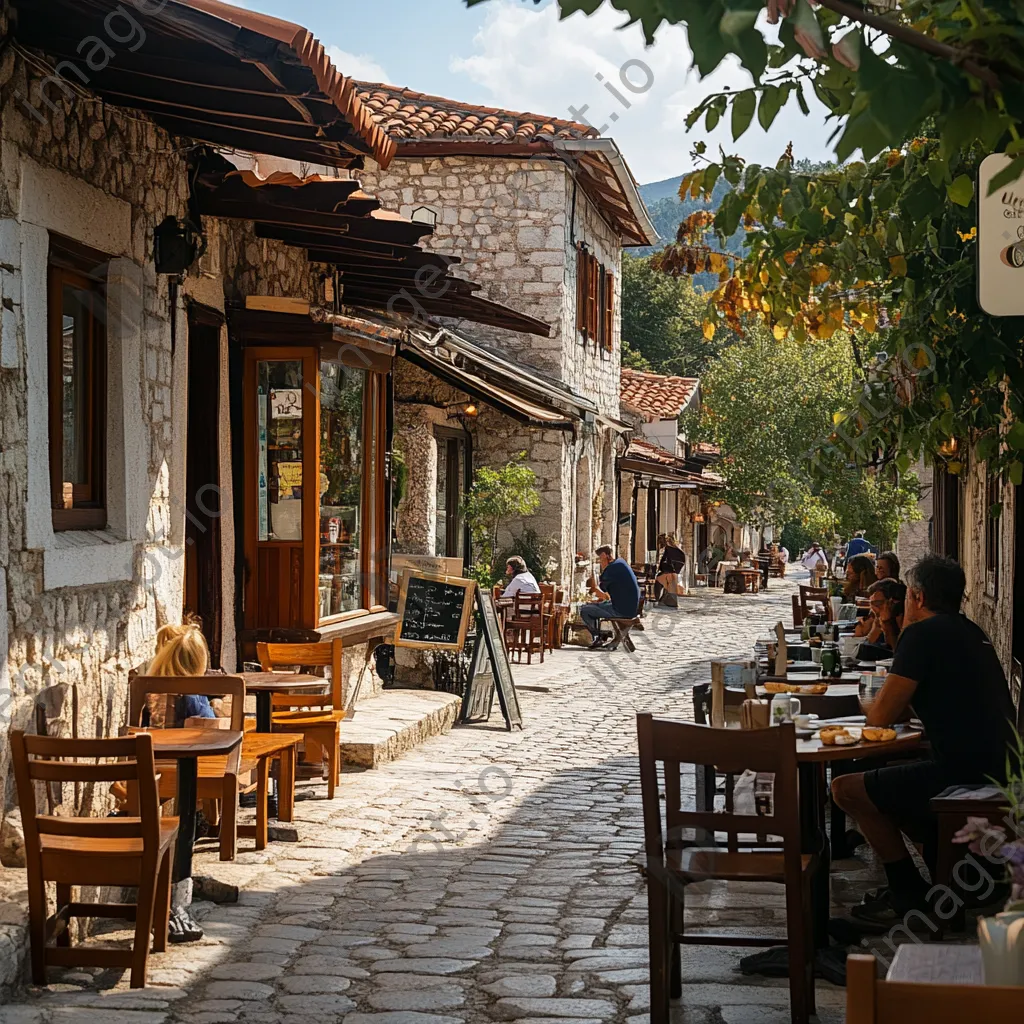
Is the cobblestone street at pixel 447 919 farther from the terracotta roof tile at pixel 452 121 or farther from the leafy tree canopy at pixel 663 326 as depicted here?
the leafy tree canopy at pixel 663 326

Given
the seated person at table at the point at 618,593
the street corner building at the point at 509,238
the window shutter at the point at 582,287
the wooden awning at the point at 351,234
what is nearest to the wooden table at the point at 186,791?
the wooden awning at the point at 351,234

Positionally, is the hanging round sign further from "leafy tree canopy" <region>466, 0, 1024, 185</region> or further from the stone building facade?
the stone building facade

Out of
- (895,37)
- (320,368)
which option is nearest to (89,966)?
(895,37)

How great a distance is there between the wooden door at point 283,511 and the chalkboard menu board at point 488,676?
2292 mm

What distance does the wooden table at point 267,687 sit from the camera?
7695 millimetres

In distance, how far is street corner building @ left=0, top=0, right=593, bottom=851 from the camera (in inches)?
213

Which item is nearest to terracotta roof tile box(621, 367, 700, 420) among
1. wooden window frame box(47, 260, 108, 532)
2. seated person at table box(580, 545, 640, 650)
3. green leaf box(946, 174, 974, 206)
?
seated person at table box(580, 545, 640, 650)

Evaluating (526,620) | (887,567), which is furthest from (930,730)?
(526,620)

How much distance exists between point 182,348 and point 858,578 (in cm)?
857

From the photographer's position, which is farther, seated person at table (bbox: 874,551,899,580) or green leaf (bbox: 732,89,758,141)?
seated person at table (bbox: 874,551,899,580)

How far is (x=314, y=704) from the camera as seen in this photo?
343 inches

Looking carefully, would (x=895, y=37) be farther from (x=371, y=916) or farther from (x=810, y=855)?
(x=371, y=916)

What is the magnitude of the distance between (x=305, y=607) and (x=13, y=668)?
4.08m

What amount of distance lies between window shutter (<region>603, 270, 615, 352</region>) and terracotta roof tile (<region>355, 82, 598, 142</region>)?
4471mm
